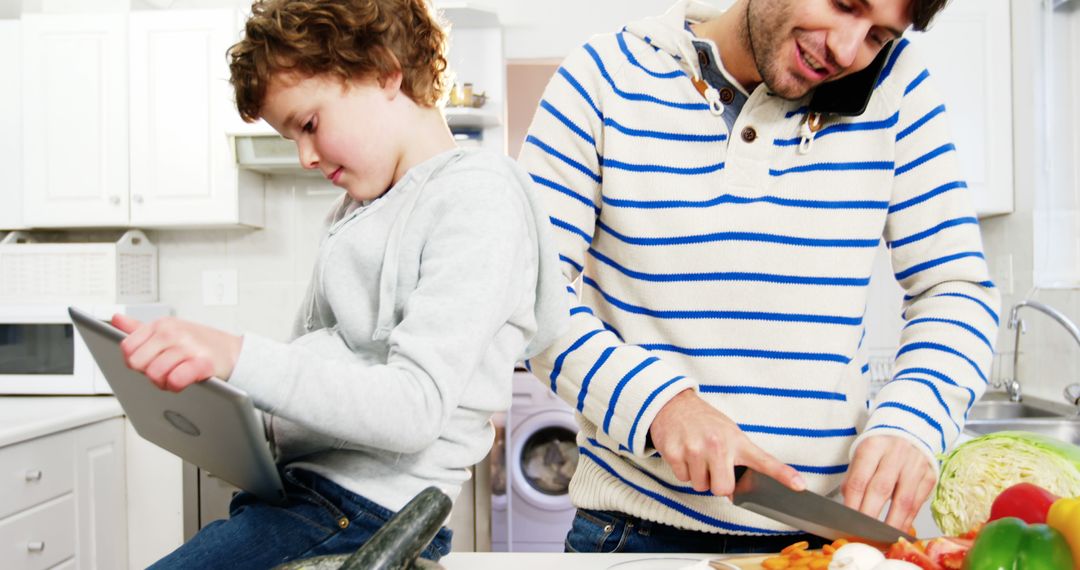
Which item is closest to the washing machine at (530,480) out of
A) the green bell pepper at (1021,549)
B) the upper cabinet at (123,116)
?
the upper cabinet at (123,116)

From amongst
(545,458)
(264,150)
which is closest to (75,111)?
(264,150)

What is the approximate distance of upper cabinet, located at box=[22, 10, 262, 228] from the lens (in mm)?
2834

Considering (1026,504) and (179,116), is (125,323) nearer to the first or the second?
(1026,504)

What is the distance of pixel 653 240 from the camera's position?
37.2 inches

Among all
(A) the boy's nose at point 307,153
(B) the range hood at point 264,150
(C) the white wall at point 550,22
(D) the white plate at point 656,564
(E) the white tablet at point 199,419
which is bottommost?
(D) the white plate at point 656,564

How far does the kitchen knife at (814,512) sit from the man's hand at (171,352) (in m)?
0.47

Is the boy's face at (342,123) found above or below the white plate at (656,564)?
above

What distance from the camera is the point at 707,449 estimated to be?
0.78 meters

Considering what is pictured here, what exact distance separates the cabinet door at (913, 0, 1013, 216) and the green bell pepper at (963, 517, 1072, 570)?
2333 millimetres

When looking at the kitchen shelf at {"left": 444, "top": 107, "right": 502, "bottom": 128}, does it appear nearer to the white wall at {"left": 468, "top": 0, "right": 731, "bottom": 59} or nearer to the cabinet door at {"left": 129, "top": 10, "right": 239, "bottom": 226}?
the white wall at {"left": 468, "top": 0, "right": 731, "bottom": 59}

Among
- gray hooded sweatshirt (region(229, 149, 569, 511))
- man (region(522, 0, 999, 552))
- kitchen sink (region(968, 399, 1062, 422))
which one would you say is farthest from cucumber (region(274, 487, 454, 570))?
kitchen sink (region(968, 399, 1062, 422))

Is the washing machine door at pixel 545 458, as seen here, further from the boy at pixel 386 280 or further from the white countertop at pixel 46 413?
the boy at pixel 386 280

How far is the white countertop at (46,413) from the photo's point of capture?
7.00 feet

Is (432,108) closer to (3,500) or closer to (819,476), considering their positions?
(819,476)
